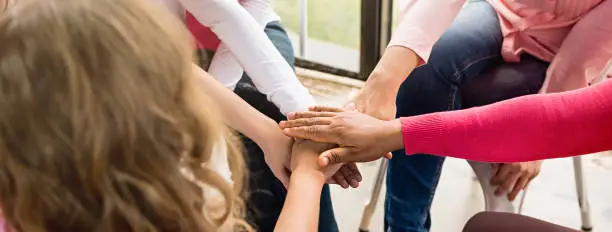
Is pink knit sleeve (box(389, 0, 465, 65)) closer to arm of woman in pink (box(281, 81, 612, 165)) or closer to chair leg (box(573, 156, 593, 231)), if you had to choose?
arm of woman in pink (box(281, 81, 612, 165))

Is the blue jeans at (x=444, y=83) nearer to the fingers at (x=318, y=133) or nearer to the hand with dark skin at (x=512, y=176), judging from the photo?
the hand with dark skin at (x=512, y=176)

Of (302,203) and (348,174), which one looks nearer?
(302,203)

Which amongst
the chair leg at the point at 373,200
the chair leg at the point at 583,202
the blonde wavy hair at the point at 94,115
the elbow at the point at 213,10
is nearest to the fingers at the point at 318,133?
the elbow at the point at 213,10

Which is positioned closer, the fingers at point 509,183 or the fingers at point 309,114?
the fingers at point 309,114

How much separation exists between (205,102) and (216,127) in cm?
3

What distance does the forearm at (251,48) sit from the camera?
1140 mm

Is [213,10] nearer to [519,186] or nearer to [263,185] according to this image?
[263,185]

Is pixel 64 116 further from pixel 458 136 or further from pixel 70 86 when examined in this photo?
pixel 458 136

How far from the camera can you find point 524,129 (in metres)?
0.99

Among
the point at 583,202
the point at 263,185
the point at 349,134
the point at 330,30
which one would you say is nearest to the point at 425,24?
the point at 349,134

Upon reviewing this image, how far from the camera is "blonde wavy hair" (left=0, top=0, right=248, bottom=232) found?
556mm

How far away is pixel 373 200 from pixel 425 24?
43cm

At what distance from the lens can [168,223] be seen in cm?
63

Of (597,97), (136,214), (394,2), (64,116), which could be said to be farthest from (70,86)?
(394,2)
